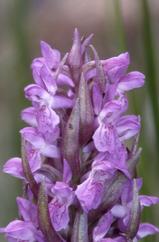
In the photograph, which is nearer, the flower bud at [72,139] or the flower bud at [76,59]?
the flower bud at [72,139]

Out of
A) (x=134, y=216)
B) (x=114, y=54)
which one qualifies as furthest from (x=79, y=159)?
(x=114, y=54)

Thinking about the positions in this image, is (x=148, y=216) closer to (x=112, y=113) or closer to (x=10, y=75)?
(x=112, y=113)

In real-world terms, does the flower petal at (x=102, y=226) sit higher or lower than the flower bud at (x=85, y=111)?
lower

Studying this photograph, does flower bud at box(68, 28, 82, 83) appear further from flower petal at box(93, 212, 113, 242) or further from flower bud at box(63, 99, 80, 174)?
flower petal at box(93, 212, 113, 242)

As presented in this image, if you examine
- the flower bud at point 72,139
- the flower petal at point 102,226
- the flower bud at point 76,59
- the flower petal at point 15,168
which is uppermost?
the flower bud at point 76,59

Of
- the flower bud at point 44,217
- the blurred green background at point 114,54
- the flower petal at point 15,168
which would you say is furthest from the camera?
the blurred green background at point 114,54

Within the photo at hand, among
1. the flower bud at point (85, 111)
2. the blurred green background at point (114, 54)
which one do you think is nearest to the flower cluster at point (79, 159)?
the flower bud at point (85, 111)

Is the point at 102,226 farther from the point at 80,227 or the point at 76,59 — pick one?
the point at 76,59

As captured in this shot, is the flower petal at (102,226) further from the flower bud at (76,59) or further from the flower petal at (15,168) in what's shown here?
the flower bud at (76,59)

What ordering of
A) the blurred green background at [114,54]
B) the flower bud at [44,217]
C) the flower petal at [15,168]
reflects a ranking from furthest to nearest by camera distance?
1. the blurred green background at [114,54]
2. the flower petal at [15,168]
3. the flower bud at [44,217]
